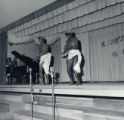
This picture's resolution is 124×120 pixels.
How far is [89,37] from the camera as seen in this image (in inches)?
307

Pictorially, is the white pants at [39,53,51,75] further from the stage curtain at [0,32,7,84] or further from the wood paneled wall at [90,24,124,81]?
the stage curtain at [0,32,7,84]

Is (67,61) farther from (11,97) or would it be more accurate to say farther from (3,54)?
(3,54)

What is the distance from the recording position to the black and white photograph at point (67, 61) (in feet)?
14.6

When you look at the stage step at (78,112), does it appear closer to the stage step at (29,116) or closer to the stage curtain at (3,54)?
the stage step at (29,116)

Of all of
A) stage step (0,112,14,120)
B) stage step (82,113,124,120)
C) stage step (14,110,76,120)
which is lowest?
stage step (0,112,14,120)

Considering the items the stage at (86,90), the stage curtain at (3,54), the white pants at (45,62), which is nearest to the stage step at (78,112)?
the stage at (86,90)

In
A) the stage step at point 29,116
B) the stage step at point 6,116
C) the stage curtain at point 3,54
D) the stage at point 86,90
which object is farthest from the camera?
the stage curtain at point 3,54

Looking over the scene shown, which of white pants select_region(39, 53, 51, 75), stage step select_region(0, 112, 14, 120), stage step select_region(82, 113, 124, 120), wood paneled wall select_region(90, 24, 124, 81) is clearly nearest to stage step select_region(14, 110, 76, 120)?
stage step select_region(0, 112, 14, 120)

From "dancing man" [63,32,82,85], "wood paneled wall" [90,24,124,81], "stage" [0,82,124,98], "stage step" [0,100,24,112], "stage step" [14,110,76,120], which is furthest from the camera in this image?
"wood paneled wall" [90,24,124,81]

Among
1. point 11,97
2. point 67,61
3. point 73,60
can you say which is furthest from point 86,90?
point 11,97

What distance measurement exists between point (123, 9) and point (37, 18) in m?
3.01

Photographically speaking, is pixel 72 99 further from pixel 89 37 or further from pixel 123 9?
pixel 89 37

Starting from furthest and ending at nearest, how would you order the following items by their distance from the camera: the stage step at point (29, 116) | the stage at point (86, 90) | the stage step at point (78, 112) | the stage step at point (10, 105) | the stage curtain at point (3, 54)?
the stage curtain at point (3, 54), the stage step at point (10, 105), the stage step at point (29, 116), the stage step at point (78, 112), the stage at point (86, 90)

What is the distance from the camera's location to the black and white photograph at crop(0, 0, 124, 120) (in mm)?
4453
